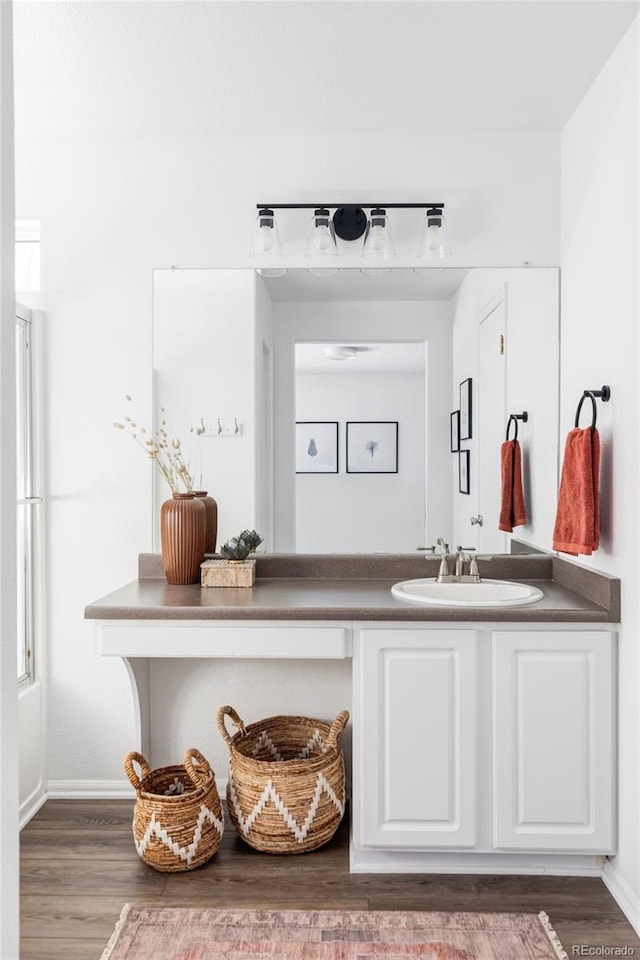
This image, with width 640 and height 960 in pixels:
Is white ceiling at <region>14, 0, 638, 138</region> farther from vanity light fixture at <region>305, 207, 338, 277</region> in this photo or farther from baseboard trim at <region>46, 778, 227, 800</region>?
baseboard trim at <region>46, 778, 227, 800</region>

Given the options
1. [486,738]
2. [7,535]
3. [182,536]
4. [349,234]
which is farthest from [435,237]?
[7,535]

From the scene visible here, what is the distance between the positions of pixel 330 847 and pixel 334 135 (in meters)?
2.51

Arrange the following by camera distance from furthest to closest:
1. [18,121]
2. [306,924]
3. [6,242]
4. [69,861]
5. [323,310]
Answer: [323,310] < [18,121] < [69,861] < [306,924] < [6,242]

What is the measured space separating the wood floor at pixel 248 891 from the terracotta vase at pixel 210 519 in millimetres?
1022

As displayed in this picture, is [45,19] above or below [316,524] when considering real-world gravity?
above

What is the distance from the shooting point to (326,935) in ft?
6.82

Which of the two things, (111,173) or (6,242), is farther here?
(111,173)

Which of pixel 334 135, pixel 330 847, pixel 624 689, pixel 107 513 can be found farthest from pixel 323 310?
pixel 330 847

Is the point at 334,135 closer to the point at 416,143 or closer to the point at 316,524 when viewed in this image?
the point at 416,143

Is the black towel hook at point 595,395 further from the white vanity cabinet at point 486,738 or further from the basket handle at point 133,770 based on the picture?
the basket handle at point 133,770

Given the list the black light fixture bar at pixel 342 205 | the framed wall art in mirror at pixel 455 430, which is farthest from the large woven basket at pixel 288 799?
the black light fixture bar at pixel 342 205

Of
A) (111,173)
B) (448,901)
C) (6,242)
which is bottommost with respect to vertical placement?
(448,901)

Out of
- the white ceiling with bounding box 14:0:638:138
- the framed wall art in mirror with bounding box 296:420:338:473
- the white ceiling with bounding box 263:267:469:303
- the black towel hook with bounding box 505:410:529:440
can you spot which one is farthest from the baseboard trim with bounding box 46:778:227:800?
the white ceiling with bounding box 14:0:638:138

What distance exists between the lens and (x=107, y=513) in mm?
2963
